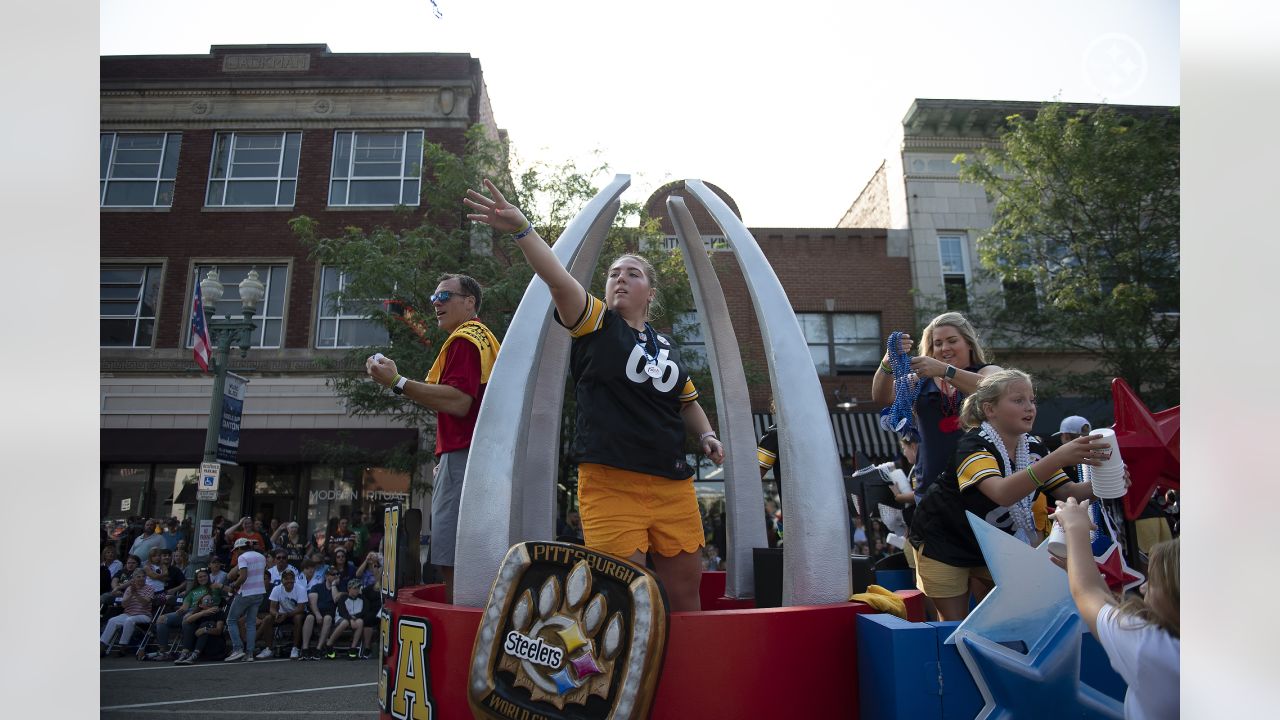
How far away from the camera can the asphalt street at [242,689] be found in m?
5.18

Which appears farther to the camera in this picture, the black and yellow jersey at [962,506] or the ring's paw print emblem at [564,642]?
the black and yellow jersey at [962,506]

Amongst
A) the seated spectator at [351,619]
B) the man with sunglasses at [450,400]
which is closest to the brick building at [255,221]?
the seated spectator at [351,619]

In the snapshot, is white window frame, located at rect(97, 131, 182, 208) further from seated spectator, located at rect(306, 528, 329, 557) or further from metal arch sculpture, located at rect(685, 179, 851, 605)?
metal arch sculpture, located at rect(685, 179, 851, 605)

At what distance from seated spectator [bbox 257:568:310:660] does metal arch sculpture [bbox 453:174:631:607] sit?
7.69 m

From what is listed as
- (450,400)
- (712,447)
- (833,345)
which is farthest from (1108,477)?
(833,345)

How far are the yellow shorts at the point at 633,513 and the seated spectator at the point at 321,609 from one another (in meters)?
7.54

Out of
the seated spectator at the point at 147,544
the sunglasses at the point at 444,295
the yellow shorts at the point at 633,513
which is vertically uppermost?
the sunglasses at the point at 444,295

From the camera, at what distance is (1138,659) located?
1.64 metres

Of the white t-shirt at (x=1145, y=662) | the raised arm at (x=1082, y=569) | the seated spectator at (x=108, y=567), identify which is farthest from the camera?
the seated spectator at (x=108, y=567)

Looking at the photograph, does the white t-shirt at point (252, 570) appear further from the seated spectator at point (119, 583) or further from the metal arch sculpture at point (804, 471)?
the metal arch sculpture at point (804, 471)

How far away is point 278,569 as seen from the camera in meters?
9.98

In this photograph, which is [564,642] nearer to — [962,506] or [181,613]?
[962,506]
